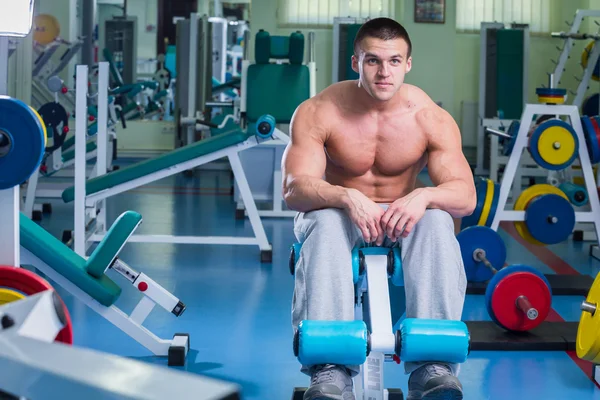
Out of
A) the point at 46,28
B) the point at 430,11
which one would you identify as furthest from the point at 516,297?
the point at 46,28

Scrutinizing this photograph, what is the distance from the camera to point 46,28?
944 centimetres

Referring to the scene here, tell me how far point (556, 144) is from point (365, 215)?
2644 millimetres

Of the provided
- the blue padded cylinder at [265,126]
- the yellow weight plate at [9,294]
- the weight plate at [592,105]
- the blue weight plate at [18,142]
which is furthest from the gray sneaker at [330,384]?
the weight plate at [592,105]

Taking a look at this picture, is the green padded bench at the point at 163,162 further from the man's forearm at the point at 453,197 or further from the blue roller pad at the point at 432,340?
the blue roller pad at the point at 432,340

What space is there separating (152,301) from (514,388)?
127cm

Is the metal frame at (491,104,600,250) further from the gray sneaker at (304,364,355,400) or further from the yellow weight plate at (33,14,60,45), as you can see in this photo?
the yellow weight plate at (33,14,60,45)

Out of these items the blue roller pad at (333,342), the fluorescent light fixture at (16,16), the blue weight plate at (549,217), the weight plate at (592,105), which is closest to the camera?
the fluorescent light fixture at (16,16)

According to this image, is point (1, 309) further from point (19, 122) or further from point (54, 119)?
point (54, 119)

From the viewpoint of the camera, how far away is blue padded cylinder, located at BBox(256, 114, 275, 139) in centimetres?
438

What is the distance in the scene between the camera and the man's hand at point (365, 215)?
2.01 metres

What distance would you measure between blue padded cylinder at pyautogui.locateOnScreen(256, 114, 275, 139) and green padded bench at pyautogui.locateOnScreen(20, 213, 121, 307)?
6.15ft

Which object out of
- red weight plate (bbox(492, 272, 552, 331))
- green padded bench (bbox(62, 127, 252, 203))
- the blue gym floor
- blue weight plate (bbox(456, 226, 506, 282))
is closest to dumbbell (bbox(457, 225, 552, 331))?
red weight plate (bbox(492, 272, 552, 331))

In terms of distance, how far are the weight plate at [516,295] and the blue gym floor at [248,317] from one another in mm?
135

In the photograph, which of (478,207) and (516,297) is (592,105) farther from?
(516,297)
